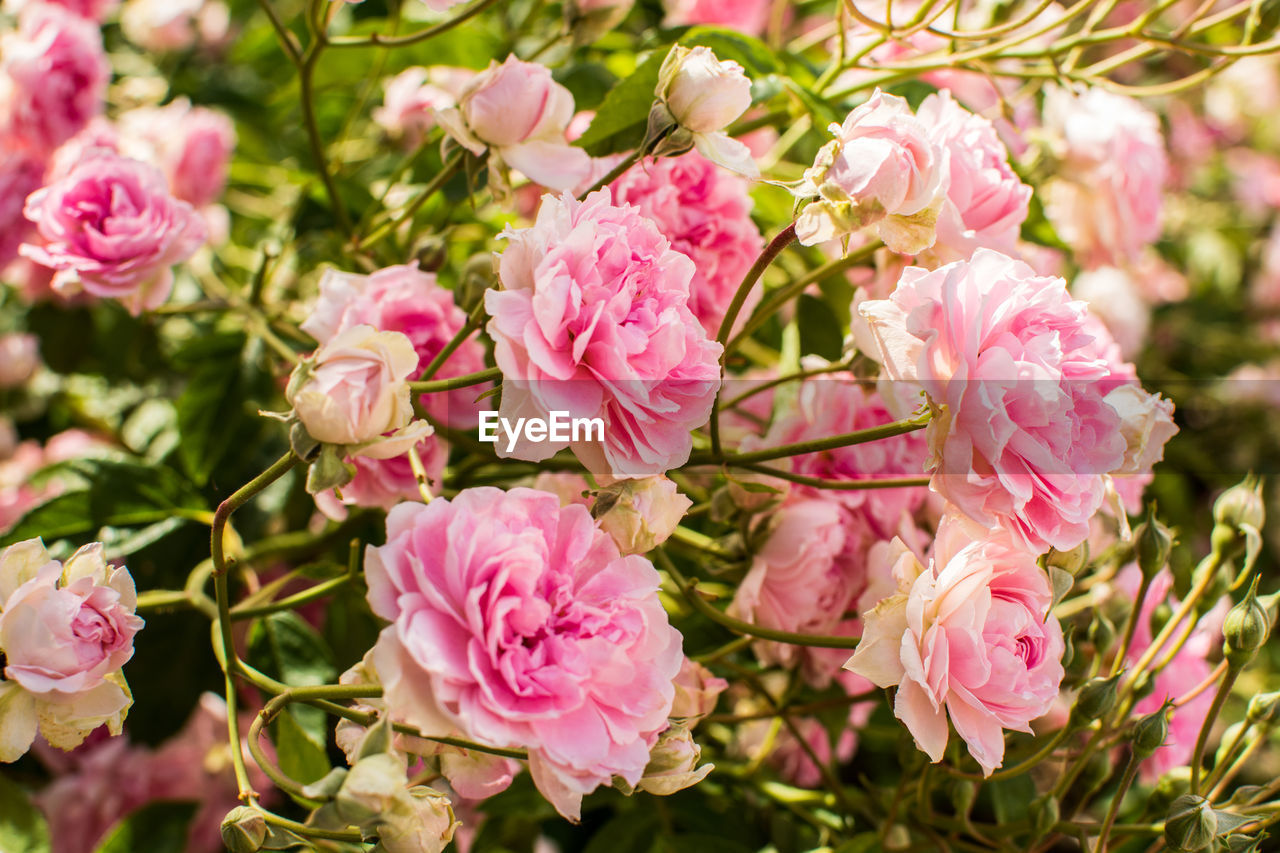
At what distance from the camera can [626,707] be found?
33cm

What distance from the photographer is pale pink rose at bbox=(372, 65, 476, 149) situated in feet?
2.28

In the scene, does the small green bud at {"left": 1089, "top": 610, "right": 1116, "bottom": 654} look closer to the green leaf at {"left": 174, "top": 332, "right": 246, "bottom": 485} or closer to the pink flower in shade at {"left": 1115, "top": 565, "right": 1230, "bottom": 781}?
the pink flower in shade at {"left": 1115, "top": 565, "right": 1230, "bottom": 781}

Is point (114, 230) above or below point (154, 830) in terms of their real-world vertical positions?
above

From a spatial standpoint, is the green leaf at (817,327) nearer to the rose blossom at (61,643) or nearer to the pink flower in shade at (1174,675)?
the pink flower in shade at (1174,675)

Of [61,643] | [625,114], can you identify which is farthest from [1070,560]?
[61,643]

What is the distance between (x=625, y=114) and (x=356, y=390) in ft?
0.77

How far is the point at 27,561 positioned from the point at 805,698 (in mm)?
401

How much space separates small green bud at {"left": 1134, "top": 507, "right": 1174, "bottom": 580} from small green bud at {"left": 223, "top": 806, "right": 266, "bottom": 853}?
39 cm

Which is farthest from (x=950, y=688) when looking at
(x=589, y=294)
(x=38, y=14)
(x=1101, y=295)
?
(x=1101, y=295)

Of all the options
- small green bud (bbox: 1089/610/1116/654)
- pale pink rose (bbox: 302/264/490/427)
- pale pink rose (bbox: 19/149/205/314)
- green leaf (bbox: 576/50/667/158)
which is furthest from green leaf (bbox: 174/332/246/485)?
small green bud (bbox: 1089/610/1116/654)

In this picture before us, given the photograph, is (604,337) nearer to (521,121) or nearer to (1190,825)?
(521,121)

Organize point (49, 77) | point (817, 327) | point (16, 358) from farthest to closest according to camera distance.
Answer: point (16, 358)
point (49, 77)
point (817, 327)

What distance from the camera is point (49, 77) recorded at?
684mm

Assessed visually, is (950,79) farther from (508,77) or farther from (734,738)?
(734,738)
